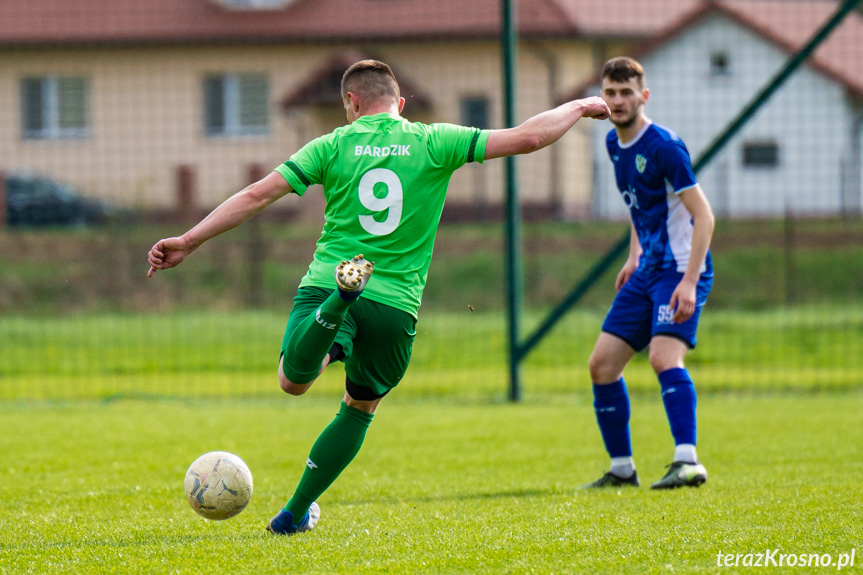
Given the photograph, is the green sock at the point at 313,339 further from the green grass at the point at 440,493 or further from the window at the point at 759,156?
the window at the point at 759,156

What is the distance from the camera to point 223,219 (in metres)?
3.94

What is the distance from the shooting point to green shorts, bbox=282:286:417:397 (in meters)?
4.09

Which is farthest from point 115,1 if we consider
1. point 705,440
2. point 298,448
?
point 705,440

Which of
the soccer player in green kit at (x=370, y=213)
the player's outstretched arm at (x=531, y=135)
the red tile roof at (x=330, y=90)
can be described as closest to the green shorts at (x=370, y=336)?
the soccer player in green kit at (x=370, y=213)

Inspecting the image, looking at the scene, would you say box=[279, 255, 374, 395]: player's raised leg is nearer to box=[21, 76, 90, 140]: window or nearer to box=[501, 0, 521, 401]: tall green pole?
box=[501, 0, 521, 401]: tall green pole

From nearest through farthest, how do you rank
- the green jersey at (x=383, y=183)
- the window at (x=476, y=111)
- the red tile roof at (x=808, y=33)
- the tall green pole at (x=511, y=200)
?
→ the green jersey at (x=383, y=183)
the tall green pole at (x=511, y=200)
the red tile roof at (x=808, y=33)
the window at (x=476, y=111)

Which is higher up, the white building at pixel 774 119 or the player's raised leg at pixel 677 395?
the white building at pixel 774 119

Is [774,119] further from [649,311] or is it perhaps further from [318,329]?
[318,329]

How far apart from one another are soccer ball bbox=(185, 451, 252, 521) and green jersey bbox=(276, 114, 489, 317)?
2.81 ft

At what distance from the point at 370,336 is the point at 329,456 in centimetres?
55

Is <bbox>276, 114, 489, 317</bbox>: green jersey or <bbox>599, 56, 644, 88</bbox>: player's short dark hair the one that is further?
<bbox>599, 56, 644, 88</bbox>: player's short dark hair

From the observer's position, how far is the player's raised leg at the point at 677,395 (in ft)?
17.3

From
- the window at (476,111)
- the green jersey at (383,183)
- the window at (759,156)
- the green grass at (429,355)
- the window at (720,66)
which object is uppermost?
the window at (720,66)

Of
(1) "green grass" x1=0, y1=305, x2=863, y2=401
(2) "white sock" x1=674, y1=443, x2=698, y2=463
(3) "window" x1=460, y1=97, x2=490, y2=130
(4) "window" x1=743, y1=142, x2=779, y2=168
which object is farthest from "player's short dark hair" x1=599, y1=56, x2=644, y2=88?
(4) "window" x1=743, y1=142, x2=779, y2=168
